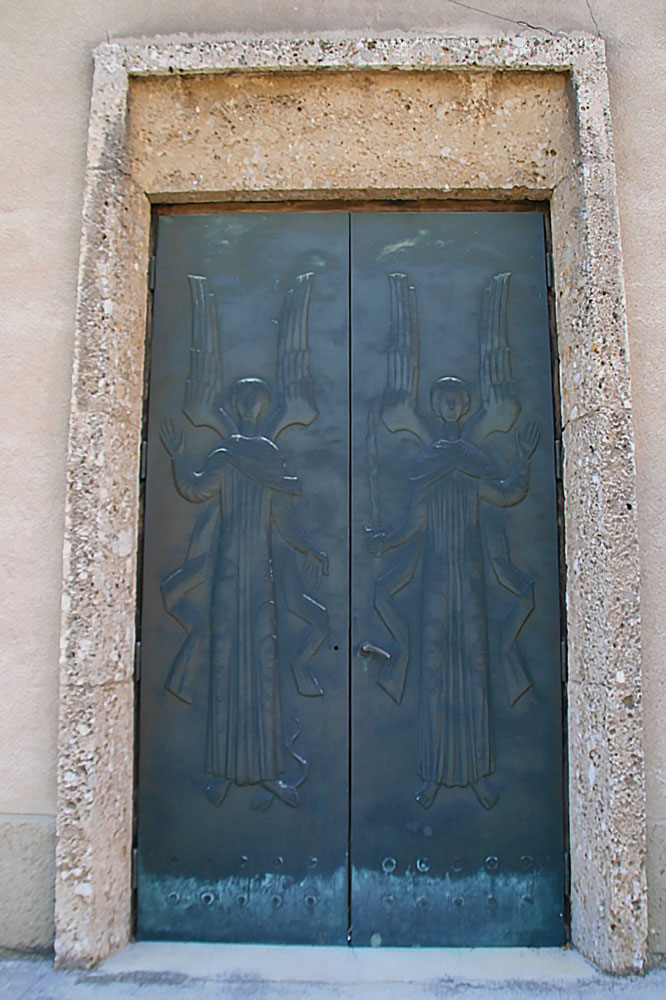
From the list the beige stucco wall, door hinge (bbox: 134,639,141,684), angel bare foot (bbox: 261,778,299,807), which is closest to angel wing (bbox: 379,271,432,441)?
the beige stucco wall

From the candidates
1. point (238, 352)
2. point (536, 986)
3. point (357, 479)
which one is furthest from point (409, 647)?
point (238, 352)

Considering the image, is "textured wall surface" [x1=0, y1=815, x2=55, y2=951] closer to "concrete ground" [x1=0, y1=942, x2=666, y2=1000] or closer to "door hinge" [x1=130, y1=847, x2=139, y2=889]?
"concrete ground" [x1=0, y1=942, x2=666, y2=1000]

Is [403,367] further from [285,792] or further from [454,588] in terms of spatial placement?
[285,792]

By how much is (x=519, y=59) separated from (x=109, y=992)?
3.40m

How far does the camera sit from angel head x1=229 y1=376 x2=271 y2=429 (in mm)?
2709

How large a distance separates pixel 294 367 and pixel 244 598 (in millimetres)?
889

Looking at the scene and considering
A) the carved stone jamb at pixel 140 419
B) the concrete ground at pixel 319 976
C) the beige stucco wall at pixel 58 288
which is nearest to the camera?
the concrete ground at pixel 319 976

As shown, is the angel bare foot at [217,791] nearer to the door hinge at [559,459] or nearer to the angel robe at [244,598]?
the angel robe at [244,598]

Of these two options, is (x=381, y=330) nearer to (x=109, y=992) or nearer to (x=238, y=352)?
(x=238, y=352)

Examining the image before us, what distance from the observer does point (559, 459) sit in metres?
2.66

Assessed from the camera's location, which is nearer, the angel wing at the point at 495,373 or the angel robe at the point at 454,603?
the angel robe at the point at 454,603

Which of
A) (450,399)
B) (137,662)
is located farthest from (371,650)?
(450,399)

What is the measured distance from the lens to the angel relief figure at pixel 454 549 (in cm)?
257

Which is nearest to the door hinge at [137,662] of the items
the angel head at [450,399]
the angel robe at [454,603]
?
the angel robe at [454,603]
